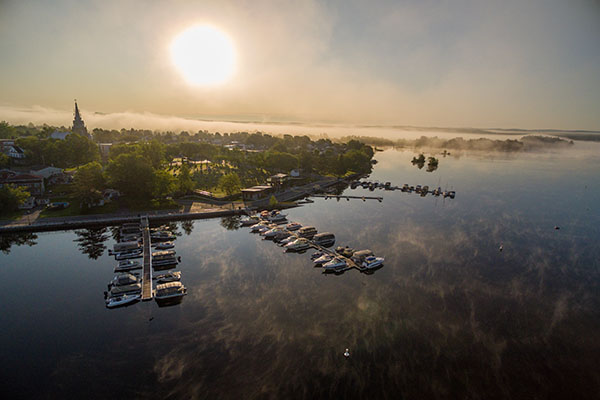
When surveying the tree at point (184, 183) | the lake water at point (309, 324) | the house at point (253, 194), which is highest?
the tree at point (184, 183)

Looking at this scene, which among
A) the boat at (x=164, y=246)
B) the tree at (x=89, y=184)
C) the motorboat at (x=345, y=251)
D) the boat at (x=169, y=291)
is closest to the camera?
the boat at (x=169, y=291)

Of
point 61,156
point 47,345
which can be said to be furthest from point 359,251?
point 61,156

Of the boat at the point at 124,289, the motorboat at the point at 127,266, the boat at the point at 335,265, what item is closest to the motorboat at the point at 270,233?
the boat at the point at 335,265

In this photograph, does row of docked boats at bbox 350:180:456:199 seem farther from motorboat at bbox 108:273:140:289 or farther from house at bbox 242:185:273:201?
motorboat at bbox 108:273:140:289

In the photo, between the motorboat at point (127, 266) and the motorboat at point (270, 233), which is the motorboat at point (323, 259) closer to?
the motorboat at point (270, 233)

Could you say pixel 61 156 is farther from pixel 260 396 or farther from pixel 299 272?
pixel 260 396

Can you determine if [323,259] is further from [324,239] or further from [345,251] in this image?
[324,239]

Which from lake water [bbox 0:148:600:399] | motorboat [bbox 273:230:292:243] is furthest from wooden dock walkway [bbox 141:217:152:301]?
motorboat [bbox 273:230:292:243]
